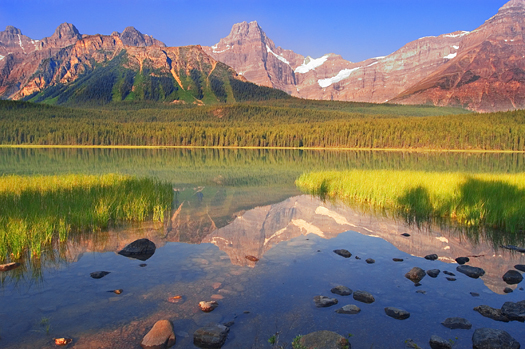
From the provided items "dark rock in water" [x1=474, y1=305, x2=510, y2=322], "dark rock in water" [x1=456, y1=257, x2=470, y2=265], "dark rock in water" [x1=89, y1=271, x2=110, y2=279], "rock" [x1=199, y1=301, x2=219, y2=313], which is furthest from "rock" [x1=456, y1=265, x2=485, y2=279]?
"dark rock in water" [x1=89, y1=271, x2=110, y2=279]

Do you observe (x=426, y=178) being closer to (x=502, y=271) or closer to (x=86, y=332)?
(x=502, y=271)

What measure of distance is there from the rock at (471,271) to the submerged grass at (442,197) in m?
7.10

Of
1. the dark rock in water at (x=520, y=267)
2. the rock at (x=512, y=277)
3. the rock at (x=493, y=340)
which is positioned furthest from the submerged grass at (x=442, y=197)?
the rock at (x=493, y=340)

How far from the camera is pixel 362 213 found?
22875 millimetres

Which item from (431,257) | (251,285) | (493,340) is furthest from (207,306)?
(431,257)

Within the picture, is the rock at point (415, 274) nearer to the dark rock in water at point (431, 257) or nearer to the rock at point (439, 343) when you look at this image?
the dark rock in water at point (431, 257)

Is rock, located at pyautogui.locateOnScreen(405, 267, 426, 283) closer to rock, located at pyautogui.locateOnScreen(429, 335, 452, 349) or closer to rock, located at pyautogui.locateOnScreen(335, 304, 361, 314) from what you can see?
rock, located at pyautogui.locateOnScreen(335, 304, 361, 314)

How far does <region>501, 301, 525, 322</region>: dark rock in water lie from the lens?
901 cm

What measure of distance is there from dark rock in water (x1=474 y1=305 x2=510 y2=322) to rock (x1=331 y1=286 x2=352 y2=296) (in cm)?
311

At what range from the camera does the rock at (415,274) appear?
11.7 meters

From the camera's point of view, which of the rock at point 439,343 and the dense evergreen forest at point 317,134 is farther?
the dense evergreen forest at point 317,134

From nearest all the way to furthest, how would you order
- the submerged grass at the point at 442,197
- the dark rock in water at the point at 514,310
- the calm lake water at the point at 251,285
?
the calm lake water at the point at 251,285
the dark rock in water at the point at 514,310
the submerged grass at the point at 442,197

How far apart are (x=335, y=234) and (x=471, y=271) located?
21.2 ft

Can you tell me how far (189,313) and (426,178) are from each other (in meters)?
24.7
